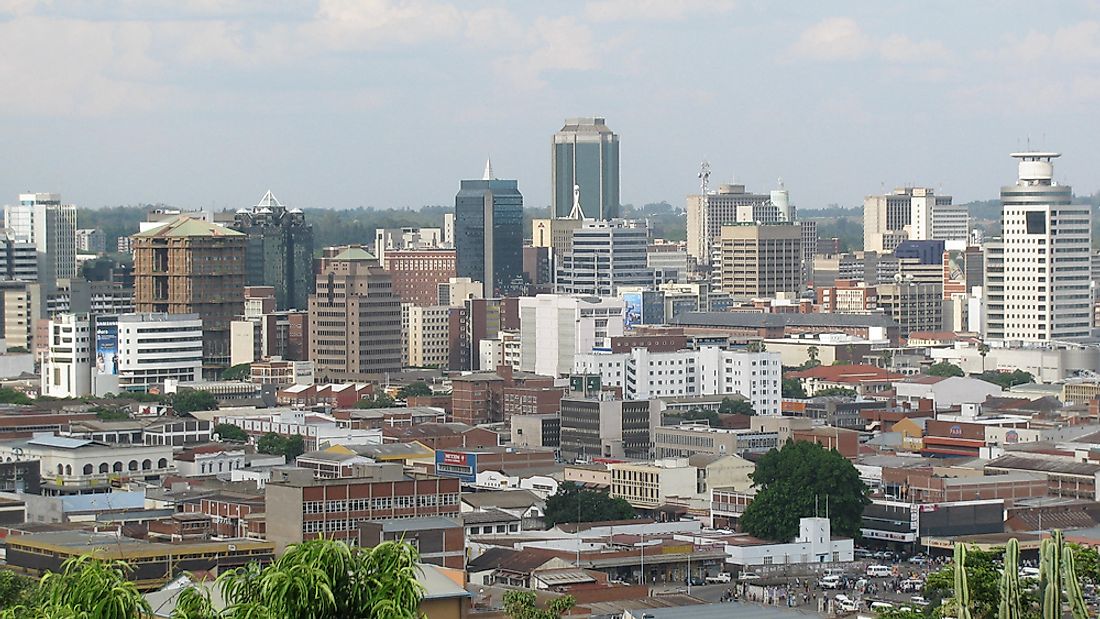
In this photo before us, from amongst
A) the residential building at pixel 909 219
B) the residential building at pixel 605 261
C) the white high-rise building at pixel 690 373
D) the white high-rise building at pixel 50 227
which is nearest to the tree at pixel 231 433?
the white high-rise building at pixel 690 373

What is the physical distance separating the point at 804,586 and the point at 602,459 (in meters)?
21.4

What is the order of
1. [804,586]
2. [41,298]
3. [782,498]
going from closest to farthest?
[804,586] < [782,498] < [41,298]

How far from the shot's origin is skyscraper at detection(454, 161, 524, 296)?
142 m

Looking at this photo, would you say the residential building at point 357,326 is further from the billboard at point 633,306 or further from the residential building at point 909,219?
the residential building at point 909,219

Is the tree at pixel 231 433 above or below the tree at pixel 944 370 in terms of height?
below

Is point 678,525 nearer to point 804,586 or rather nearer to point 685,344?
point 804,586

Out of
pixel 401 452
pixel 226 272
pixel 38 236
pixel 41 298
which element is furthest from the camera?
pixel 38 236

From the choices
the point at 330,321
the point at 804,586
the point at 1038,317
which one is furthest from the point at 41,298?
the point at 804,586

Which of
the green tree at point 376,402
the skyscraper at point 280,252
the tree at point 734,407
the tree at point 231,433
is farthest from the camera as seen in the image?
the skyscraper at point 280,252

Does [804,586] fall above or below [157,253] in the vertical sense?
below

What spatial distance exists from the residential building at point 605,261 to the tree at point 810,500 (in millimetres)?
72921

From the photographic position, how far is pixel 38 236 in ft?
478

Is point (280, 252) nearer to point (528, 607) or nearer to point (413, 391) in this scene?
point (413, 391)

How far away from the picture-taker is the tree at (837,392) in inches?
3615
